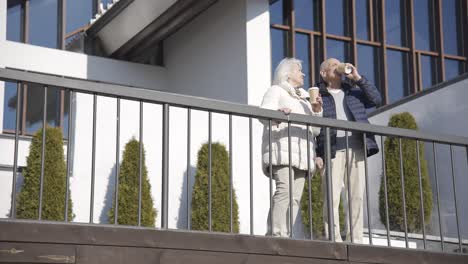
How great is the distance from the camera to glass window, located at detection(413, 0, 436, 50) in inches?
528

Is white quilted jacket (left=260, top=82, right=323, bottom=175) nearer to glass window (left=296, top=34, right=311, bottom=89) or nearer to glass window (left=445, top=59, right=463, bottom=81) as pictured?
glass window (left=296, top=34, right=311, bottom=89)

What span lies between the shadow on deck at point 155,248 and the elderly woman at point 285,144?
0.21 meters

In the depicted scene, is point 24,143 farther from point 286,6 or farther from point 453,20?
point 453,20

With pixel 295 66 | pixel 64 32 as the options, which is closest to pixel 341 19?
pixel 64 32

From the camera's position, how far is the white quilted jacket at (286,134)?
6566mm

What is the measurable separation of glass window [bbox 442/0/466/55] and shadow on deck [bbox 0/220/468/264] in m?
7.32

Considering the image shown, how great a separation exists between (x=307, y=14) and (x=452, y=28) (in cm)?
238

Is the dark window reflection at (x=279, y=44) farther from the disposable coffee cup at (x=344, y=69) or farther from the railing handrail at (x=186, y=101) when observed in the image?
the railing handrail at (x=186, y=101)

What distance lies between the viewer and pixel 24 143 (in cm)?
1109

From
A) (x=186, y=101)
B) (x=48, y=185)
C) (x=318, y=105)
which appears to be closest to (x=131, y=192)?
(x=48, y=185)

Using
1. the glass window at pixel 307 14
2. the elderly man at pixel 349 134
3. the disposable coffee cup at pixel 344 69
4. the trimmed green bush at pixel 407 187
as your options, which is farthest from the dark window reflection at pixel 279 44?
the disposable coffee cup at pixel 344 69

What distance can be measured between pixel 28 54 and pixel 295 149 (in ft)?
23.7

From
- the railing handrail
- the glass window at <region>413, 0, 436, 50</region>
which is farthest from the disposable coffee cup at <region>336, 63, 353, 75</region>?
A: the glass window at <region>413, 0, 436, 50</region>

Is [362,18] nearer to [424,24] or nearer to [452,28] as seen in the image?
[424,24]
